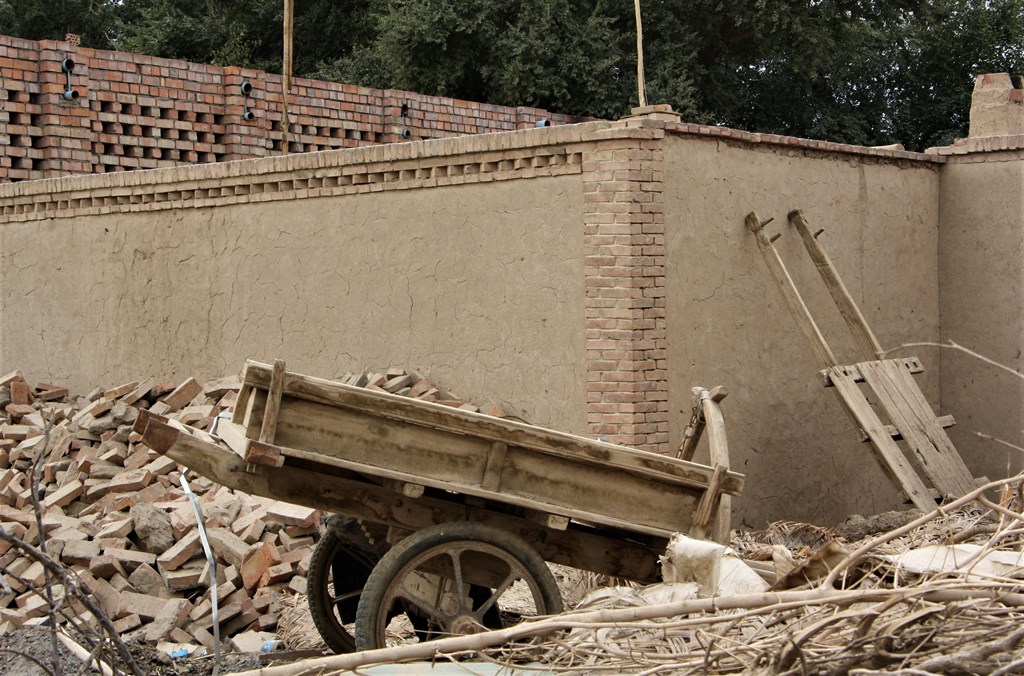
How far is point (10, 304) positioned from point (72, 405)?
1.64 metres

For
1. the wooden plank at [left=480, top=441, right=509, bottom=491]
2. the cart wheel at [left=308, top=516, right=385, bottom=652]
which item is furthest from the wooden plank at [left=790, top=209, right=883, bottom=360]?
the wooden plank at [left=480, top=441, right=509, bottom=491]

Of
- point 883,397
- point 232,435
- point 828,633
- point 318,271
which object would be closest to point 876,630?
point 828,633

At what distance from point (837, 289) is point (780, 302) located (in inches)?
16.7

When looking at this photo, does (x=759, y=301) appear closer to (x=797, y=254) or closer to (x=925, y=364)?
(x=797, y=254)

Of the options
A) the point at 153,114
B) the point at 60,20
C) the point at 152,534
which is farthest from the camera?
the point at 60,20

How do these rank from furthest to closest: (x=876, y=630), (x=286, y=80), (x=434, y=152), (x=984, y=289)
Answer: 1. (x=286, y=80)
2. (x=984, y=289)
3. (x=434, y=152)
4. (x=876, y=630)

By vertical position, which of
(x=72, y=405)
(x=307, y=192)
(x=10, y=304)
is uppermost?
(x=307, y=192)

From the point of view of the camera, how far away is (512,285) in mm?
9039

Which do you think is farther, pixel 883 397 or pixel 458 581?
pixel 883 397

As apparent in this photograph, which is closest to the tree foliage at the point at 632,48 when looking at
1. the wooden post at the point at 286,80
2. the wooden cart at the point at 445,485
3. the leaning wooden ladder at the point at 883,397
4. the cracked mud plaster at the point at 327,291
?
the wooden post at the point at 286,80

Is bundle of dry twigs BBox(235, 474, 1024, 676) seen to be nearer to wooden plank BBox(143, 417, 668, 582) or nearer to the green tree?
wooden plank BBox(143, 417, 668, 582)

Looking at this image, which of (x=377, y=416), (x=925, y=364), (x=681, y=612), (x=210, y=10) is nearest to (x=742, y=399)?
(x=925, y=364)

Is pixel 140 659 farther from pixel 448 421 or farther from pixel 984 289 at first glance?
pixel 984 289

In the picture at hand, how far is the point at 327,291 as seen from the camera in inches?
399
